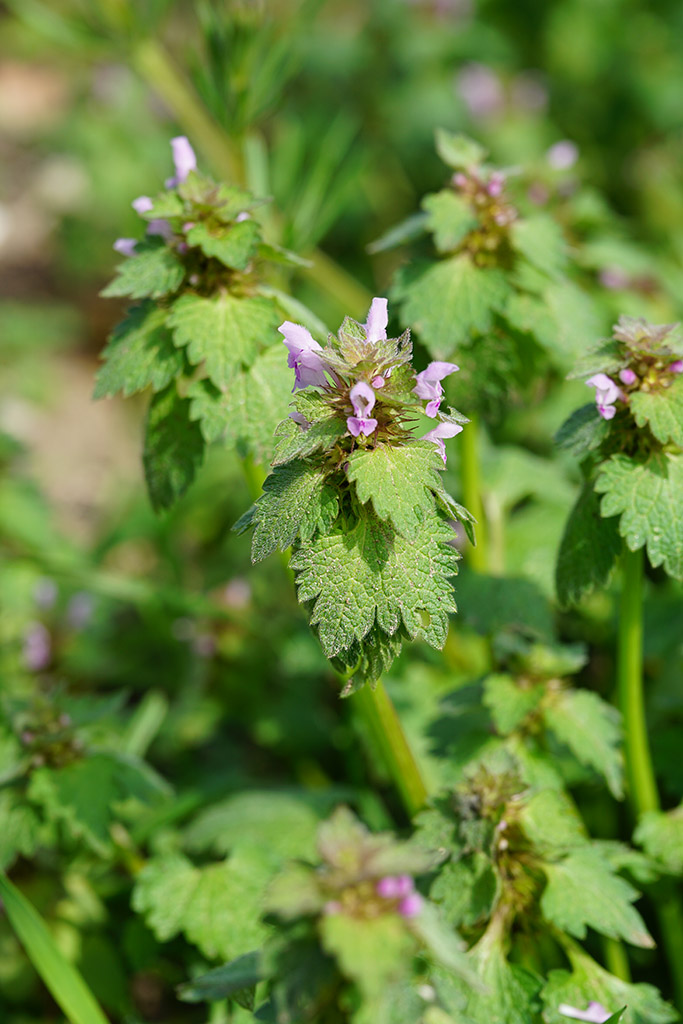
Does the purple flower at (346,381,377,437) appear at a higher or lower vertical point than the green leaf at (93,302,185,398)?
lower

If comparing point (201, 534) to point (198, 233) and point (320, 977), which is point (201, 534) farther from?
point (320, 977)

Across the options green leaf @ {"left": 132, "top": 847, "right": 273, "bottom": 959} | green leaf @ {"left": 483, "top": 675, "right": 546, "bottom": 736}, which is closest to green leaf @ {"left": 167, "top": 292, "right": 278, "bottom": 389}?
green leaf @ {"left": 483, "top": 675, "right": 546, "bottom": 736}

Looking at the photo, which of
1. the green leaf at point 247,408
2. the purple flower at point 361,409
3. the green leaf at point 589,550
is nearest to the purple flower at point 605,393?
the green leaf at point 589,550

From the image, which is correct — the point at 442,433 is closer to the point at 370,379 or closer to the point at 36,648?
the point at 370,379

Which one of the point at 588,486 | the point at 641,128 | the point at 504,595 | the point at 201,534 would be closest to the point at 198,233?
the point at 588,486

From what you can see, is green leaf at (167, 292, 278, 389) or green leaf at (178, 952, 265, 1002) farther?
green leaf at (167, 292, 278, 389)

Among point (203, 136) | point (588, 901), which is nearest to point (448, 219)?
point (588, 901)

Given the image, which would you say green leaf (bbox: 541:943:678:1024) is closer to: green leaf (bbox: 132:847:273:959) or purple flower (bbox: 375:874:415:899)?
green leaf (bbox: 132:847:273:959)
